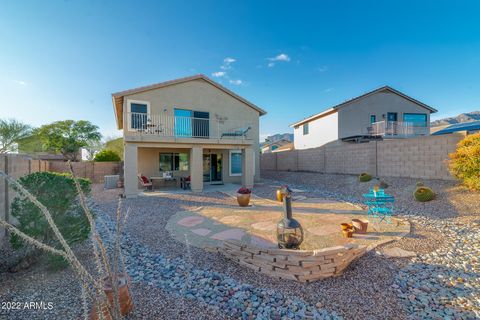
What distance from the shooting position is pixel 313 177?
48.7 ft

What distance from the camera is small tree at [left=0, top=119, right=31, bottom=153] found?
2267cm

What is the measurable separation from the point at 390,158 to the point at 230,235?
1045 centimetres

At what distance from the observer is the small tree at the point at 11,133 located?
2267 cm

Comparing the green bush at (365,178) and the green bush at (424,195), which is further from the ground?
the green bush at (365,178)

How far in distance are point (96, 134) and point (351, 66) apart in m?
34.0

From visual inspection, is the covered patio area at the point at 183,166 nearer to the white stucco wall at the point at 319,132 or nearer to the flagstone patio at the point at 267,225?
the flagstone patio at the point at 267,225

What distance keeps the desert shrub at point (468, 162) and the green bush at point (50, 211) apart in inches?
455

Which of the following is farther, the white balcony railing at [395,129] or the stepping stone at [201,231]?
the white balcony railing at [395,129]

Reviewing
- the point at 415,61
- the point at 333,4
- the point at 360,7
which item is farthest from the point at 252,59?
the point at 415,61

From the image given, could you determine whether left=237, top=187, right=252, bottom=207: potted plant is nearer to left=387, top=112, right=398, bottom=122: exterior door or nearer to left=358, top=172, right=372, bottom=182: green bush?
left=358, top=172, right=372, bottom=182: green bush

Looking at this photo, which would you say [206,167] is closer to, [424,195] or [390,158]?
[390,158]

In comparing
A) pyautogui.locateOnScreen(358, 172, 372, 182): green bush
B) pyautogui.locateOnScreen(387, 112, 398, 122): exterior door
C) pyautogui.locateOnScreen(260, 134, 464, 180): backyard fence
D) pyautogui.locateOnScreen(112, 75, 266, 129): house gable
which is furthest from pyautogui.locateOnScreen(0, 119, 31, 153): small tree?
pyautogui.locateOnScreen(387, 112, 398, 122): exterior door

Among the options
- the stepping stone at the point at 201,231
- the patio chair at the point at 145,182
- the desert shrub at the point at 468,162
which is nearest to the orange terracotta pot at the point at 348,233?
the stepping stone at the point at 201,231

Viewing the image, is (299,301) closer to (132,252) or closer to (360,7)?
(132,252)
